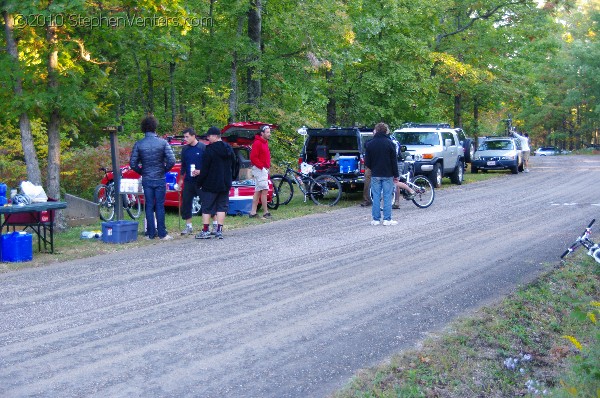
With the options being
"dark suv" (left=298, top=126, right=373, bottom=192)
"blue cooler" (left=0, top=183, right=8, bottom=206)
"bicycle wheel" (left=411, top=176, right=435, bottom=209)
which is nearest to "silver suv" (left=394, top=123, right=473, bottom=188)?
"dark suv" (left=298, top=126, right=373, bottom=192)

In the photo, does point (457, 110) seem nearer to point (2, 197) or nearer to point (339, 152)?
point (339, 152)

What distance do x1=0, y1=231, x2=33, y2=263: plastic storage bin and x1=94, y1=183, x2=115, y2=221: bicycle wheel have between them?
16.9 ft

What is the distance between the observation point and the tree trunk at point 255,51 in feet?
75.9

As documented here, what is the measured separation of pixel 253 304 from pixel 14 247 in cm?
472

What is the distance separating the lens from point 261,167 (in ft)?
53.0

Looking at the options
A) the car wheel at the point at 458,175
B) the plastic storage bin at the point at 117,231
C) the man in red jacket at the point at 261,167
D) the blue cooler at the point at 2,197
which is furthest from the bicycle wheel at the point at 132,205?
the car wheel at the point at 458,175

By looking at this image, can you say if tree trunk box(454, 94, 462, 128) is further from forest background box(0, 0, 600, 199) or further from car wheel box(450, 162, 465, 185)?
car wheel box(450, 162, 465, 185)

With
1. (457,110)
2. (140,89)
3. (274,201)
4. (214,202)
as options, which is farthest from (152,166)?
(457,110)

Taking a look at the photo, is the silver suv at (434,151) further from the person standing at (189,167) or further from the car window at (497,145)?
the person standing at (189,167)

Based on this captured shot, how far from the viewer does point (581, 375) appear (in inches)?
201

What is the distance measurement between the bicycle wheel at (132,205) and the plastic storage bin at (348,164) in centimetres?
515

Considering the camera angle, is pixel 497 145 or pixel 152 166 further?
pixel 497 145

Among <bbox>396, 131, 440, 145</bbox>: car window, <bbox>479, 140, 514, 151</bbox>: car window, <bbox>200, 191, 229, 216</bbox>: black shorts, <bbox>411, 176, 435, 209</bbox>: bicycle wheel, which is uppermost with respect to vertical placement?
Answer: <bbox>396, 131, 440, 145</bbox>: car window

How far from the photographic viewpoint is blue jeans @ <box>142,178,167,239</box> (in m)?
13.1
